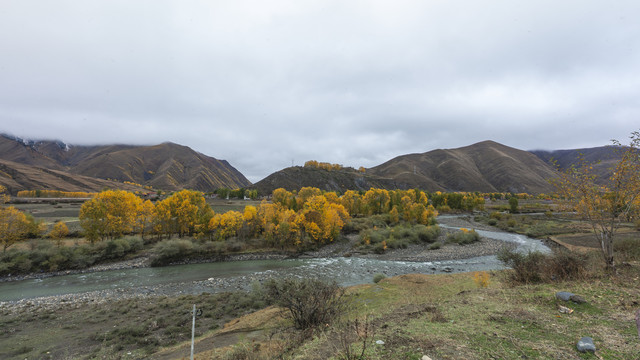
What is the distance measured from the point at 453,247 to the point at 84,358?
1872 inches

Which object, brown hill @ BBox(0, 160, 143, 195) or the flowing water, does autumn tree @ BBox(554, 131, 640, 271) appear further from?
brown hill @ BBox(0, 160, 143, 195)

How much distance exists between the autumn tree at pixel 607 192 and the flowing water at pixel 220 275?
18731 mm

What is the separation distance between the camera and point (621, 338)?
21.2ft

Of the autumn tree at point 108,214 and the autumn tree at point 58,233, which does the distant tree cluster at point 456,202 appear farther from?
the autumn tree at point 58,233

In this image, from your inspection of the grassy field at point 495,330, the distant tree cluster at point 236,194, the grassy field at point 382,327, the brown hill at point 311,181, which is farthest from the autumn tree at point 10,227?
Answer: the brown hill at point 311,181

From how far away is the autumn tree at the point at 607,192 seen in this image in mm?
11641

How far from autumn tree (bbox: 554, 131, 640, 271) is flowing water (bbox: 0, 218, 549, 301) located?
18.7 m

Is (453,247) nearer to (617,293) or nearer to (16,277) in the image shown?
(617,293)

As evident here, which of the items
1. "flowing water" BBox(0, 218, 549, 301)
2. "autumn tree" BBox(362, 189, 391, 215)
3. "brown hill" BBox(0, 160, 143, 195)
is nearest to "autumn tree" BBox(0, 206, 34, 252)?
"flowing water" BBox(0, 218, 549, 301)

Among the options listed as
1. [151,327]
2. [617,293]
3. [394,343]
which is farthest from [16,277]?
[617,293]

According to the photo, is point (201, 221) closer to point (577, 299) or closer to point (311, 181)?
point (577, 299)

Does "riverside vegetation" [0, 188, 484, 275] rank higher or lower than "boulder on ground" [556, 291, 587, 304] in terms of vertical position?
lower

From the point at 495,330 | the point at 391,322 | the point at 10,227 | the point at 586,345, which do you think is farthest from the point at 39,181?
the point at 586,345

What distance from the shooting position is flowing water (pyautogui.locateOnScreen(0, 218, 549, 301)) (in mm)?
26109
